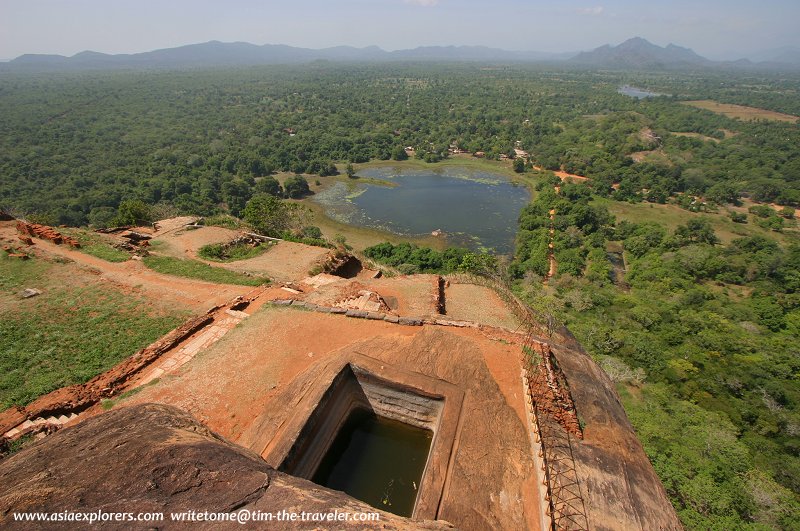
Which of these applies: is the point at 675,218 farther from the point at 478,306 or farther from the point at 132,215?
the point at 132,215

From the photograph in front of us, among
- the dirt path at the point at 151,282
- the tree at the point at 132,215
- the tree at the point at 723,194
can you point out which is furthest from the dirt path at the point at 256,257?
the tree at the point at 723,194

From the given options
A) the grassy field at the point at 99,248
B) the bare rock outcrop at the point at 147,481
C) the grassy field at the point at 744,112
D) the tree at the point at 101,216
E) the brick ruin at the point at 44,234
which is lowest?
the tree at the point at 101,216

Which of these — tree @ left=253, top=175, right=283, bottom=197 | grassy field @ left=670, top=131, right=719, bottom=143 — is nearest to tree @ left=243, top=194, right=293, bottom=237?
tree @ left=253, top=175, right=283, bottom=197

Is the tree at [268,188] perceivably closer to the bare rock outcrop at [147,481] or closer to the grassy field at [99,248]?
the grassy field at [99,248]

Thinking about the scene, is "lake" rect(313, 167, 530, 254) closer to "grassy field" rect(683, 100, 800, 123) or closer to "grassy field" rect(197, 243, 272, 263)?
"grassy field" rect(197, 243, 272, 263)

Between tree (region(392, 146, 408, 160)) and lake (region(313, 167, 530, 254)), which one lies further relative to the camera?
tree (region(392, 146, 408, 160))

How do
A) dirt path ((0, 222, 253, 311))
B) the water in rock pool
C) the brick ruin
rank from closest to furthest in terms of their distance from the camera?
the water in rock pool < dirt path ((0, 222, 253, 311)) < the brick ruin

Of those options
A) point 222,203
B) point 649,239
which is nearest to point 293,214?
point 222,203
